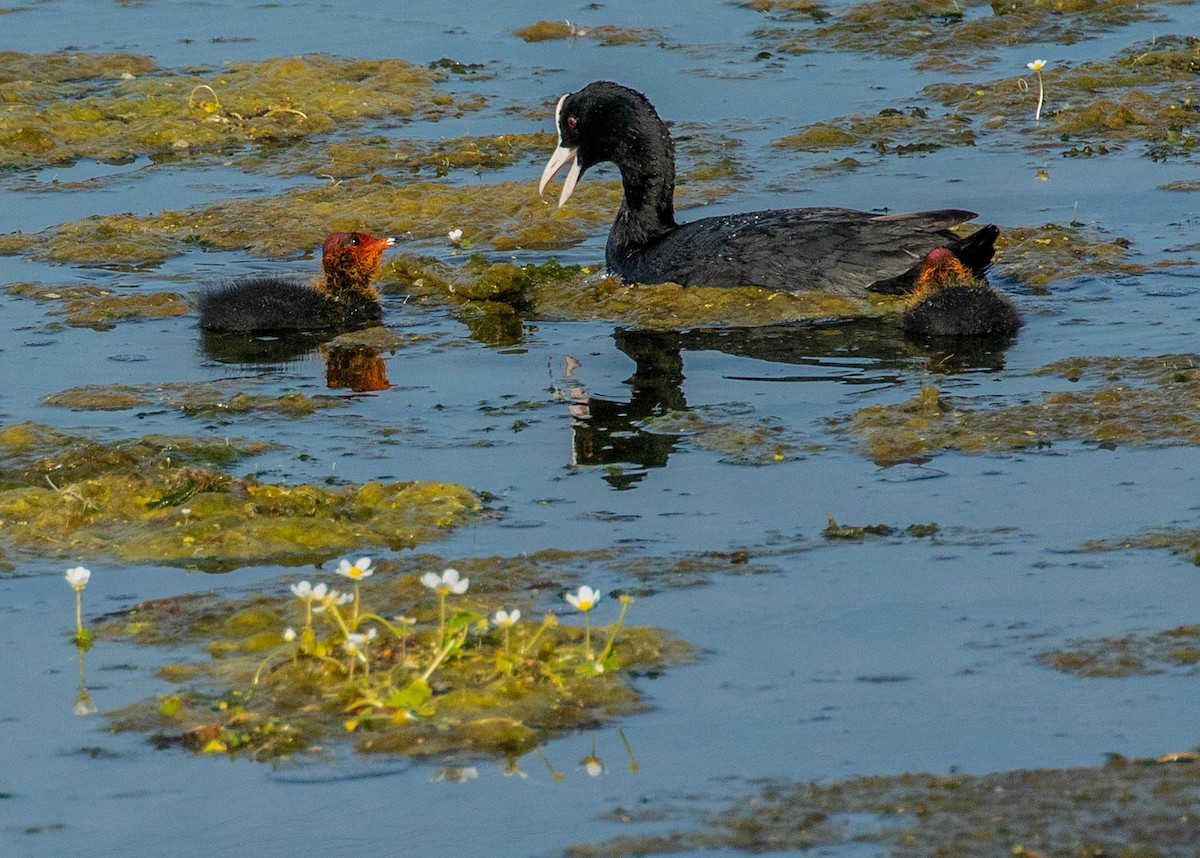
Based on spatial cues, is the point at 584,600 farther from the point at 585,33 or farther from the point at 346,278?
the point at 585,33

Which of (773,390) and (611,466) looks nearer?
(611,466)

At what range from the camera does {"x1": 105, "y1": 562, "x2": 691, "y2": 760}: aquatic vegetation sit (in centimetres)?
520

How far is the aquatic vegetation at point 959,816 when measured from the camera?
14.3 ft

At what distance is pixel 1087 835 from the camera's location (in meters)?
4.34

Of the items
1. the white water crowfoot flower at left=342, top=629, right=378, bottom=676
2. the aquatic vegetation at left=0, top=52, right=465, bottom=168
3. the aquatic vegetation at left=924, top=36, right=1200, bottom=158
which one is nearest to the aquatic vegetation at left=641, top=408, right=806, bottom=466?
the white water crowfoot flower at left=342, top=629, right=378, bottom=676

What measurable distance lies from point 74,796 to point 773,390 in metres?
4.43

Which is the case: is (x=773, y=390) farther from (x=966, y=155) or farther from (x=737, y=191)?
(x=966, y=155)

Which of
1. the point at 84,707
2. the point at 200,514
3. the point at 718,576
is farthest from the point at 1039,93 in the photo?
the point at 84,707

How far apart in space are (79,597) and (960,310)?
4884 mm

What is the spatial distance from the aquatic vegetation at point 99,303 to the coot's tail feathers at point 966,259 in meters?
3.83

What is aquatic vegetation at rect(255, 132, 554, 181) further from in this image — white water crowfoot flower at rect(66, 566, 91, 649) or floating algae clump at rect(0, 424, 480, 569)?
white water crowfoot flower at rect(66, 566, 91, 649)

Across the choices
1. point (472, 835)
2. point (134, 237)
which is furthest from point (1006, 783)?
point (134, 237)

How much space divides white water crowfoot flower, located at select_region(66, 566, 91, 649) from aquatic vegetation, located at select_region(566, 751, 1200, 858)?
6.27ft

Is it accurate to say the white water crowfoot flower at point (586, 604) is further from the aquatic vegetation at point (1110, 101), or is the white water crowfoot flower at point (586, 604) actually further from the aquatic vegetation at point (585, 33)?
the aquatic vegetation at point (585, 33)
